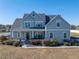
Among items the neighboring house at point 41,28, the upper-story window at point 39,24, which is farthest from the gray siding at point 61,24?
the upper-story window at point 39,24

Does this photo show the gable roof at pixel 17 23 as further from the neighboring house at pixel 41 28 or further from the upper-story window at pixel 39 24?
the upper-story window at pixel 39 24

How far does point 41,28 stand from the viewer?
38.5 m

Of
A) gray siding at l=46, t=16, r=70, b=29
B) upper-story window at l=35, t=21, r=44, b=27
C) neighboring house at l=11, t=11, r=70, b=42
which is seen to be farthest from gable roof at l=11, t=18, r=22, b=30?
gray siding at l=46, t=16, r=70, b=29

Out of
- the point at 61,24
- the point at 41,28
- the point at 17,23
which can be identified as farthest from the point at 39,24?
the point at 17,23

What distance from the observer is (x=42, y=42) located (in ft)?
104

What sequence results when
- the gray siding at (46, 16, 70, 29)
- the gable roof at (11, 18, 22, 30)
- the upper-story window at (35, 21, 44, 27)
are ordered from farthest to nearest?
the gable roof at (11, 18, 22, 30)
the upper-story window at (35, 21, 44, 27)
the gray siding at (46, 16, 70, 29)

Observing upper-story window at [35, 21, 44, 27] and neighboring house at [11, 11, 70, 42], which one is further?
upper-story window at [35, 21, 44, 27]

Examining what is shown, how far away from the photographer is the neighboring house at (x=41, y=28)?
118 feet

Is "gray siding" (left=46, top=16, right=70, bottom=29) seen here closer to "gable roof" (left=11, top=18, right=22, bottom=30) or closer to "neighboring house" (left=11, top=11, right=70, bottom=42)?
"neighboring house" (left=11, top=11, right=70, bottom=42)

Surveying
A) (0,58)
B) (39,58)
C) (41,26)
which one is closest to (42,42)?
(41,26)

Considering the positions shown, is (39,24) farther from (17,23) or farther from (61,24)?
(17,23)

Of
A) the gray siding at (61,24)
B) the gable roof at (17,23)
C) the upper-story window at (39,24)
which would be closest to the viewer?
the gray siding at (61,24)

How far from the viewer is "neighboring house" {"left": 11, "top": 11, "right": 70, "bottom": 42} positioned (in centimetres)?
3606

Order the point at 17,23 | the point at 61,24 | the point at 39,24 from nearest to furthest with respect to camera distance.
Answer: the point at 61,24
the point at 39,24
the point at 17,23
